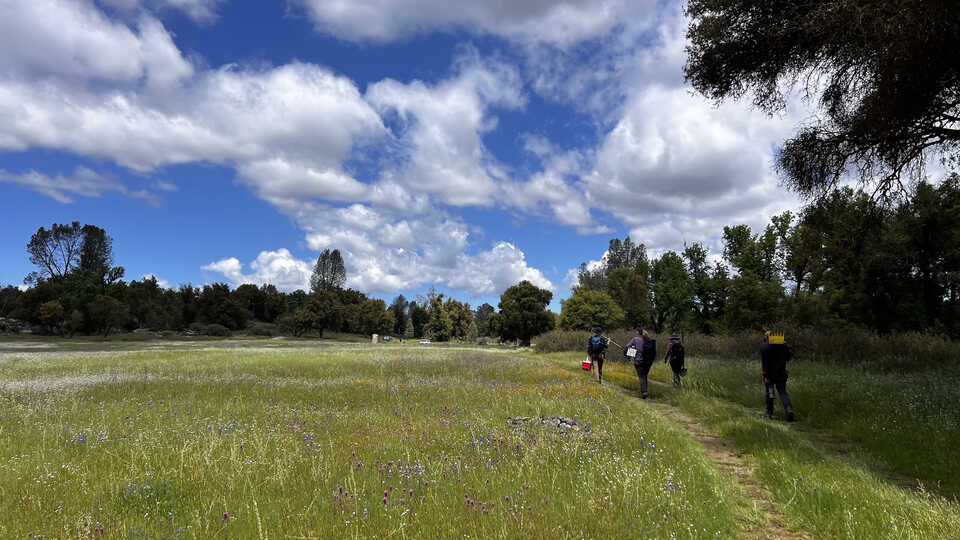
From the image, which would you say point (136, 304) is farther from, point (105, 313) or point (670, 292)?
point (670, 292)

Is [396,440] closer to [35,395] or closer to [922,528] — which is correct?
[922,528]

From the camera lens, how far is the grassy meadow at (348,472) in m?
5.00

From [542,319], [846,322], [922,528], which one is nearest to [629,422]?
[922,528]

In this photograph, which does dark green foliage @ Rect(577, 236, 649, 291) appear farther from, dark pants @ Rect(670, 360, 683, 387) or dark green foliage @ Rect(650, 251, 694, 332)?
dark pants @ Rect(670, 360, 683, 387)

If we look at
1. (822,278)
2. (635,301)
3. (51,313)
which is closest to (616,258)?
(635,301)

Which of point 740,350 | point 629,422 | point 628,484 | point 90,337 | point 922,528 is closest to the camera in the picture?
point 922,528

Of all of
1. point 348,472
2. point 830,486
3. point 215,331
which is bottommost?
point 215,331

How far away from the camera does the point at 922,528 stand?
17.8ft

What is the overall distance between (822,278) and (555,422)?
40.2m

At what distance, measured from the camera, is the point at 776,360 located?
1313 cm

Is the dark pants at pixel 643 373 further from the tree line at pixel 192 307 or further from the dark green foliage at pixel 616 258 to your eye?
the dark green foliage at pixel 616 258

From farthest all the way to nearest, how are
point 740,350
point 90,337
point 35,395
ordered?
point 90,337, point 740,350, point 35,395

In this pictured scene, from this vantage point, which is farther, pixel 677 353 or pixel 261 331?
pixel 261 331

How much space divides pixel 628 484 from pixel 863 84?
13027mm
